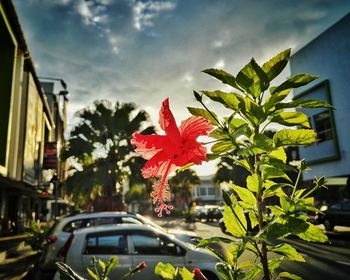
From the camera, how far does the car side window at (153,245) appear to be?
6008 millimetres

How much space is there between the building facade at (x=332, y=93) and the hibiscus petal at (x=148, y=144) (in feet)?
48.4

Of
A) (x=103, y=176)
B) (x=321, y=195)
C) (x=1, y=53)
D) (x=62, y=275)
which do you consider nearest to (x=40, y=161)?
(x=103, y=176)

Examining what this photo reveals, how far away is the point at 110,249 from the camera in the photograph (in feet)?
19.4

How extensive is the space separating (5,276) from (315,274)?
7.78 meters

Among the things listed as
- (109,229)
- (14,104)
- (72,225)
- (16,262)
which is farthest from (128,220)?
(14,104)

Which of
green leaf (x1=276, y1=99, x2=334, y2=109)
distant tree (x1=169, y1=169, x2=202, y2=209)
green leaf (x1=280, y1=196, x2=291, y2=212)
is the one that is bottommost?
green leaf (x1=280, y1=196, x2=291, y2=212)

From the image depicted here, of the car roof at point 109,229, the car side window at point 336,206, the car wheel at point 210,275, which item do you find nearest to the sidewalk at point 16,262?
the car roof at point 109,229

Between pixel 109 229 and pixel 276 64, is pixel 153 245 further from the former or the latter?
pixel 276 64

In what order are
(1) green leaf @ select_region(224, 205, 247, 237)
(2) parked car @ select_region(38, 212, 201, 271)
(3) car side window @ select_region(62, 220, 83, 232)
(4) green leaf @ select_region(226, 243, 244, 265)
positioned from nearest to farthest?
1. (1) green leaf @ select_region(224, 205, 247, 237)
2. (4) green leaf @ select_region(226, 243, 244, 265)
3. (2) parked car @ select_region(38, 212, 201, 271)
4. (3) car side window @ select_region(62, 220, 83, 232)

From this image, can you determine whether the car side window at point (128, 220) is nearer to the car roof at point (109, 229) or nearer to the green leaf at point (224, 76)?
the car roof at point (109, 229)

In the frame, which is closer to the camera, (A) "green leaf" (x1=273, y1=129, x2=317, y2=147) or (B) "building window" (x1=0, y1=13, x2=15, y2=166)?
(A) "green leaf" (x1=273, y1=129, x2=317, y2=147)

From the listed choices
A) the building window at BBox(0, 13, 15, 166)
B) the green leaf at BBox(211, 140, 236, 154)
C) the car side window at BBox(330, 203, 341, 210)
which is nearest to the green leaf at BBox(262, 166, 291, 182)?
the green leaf at BBox(211, 140, 236, 154)

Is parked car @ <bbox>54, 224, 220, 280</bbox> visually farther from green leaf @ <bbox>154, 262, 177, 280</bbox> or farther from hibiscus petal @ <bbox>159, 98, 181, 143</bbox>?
hibiscus petal @ <bbox>159, 98, 181, 143</bbox>

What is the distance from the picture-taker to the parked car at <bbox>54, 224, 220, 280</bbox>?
223 inches
